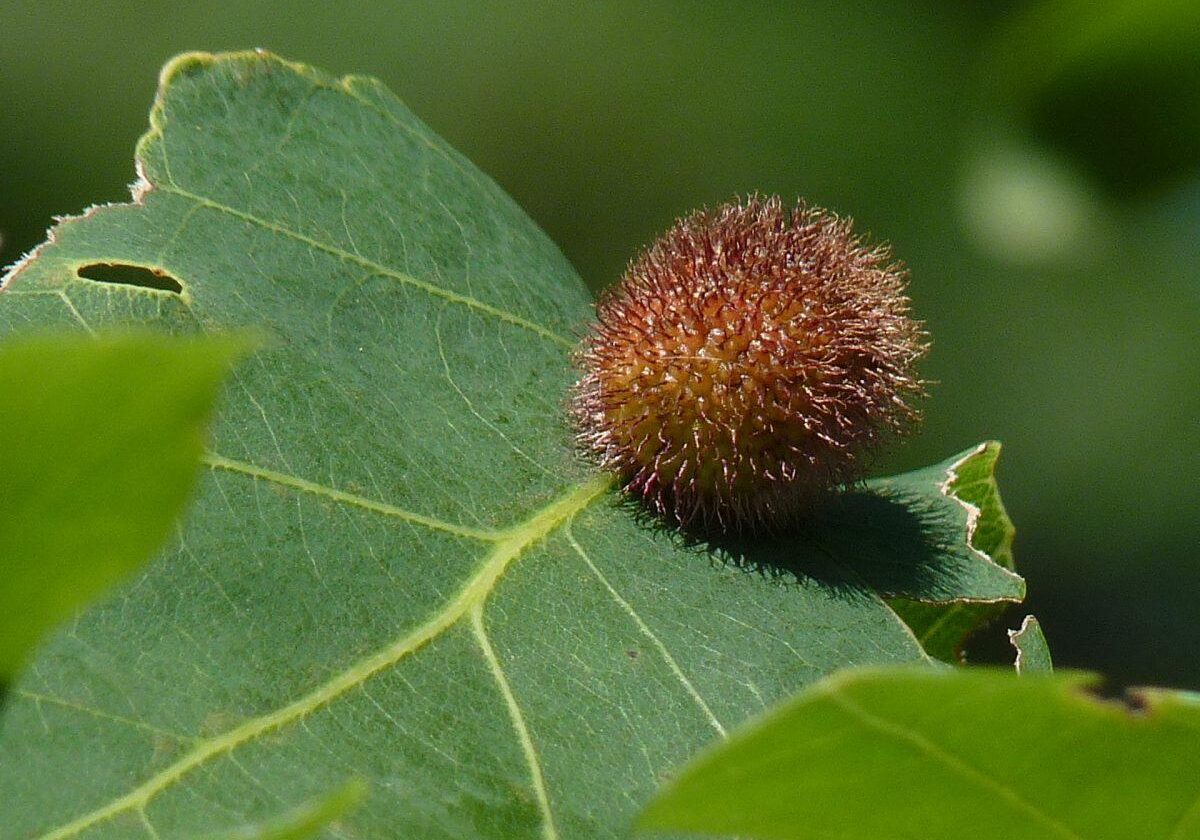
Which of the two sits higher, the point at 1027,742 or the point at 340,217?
the point at 340,217

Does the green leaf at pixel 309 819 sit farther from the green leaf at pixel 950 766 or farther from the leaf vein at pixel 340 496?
the leaf vein at pixel 340 496

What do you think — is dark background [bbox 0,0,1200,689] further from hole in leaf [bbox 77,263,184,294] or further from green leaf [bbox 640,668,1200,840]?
green leaf [bbox 640,668,1200,840]

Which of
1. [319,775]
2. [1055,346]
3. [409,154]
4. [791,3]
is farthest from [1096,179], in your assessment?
[319,775]

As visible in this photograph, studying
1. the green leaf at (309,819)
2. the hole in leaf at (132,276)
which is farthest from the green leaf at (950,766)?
the hole in leaf at (132,276)

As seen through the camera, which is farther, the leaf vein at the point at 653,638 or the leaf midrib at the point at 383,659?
the leaf vein at the point at 653,638

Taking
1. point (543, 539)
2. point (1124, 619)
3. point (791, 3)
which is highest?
point (791, 3)

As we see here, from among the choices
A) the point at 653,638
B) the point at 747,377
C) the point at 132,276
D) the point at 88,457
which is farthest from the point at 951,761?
the point at 132,276

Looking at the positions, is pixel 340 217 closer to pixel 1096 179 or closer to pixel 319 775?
pixel 319 775
